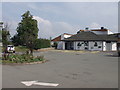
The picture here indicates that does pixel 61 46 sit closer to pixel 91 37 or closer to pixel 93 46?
pixel 91 37

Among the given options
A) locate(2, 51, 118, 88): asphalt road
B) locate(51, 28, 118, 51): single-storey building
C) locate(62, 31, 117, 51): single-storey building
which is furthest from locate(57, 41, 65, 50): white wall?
locate(2, 51, 118, 88): asphalt road

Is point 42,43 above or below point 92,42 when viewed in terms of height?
below

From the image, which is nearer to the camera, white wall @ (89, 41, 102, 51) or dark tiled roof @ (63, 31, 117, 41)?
white wall @ (89, 41, 102, 51)

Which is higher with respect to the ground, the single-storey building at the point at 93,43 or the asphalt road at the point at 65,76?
the single-storey building at the point at 93,43

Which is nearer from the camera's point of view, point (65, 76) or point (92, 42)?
point (65, 76)

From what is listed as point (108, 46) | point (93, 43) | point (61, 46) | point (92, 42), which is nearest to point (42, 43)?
point (61, 46)

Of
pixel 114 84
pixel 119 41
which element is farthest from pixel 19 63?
pixel 119 41

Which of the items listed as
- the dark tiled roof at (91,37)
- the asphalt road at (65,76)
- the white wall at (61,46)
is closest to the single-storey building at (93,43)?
the dark tiled roof at (91,37)

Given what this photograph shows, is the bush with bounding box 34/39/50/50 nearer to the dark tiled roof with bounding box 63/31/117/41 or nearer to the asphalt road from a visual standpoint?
the dark tiled roof with bounding box 63/31/117/41

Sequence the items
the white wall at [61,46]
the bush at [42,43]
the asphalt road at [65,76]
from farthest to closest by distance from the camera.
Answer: the white wall at [61,46], the bush at [42,43], the asphalt road at [65,76]


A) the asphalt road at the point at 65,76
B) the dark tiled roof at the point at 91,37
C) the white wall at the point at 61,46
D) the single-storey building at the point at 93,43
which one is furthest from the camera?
the white wall at the point at 61,46

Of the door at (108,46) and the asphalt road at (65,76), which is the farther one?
the door at (108,46)

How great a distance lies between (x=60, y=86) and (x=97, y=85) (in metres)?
1.66

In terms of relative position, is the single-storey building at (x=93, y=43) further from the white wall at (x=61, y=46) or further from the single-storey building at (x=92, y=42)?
the white wall at (x=61, y=46)
